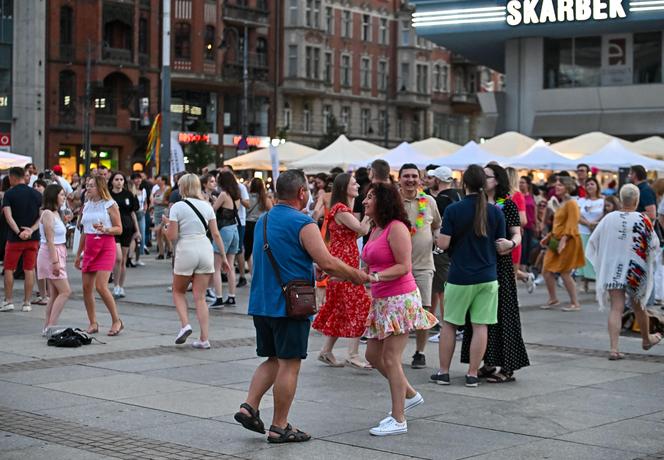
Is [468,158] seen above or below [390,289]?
above

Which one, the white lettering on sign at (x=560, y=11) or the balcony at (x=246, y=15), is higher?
the balcony at (x=246, y=15)

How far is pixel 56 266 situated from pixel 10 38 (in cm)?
4598

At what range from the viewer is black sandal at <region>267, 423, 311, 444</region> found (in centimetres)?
806

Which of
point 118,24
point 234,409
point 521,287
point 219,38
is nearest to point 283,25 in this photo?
point 219,38

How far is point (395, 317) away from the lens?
8.70 metres

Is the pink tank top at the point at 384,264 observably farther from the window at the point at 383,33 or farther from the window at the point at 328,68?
the window at the point at 383,33

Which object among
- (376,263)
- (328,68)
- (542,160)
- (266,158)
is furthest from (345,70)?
(376,263)

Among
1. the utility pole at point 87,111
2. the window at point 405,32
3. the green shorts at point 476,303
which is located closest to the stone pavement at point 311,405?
the green shorts at point 476,303

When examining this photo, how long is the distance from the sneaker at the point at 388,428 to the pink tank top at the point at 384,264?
3.15 ft

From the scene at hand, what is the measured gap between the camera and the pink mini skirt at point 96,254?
1346cm

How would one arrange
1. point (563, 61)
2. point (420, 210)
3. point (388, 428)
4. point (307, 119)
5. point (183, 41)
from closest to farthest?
point (388, 428) < point (420, 210) < point (563, 61) < point (183, 41) < point (307, 119)

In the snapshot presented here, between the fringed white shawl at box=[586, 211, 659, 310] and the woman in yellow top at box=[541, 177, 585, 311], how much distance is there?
17.1 ft

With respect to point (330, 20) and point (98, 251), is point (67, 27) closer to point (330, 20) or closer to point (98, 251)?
point (330, 20)

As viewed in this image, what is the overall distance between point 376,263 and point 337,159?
77.6 feet
